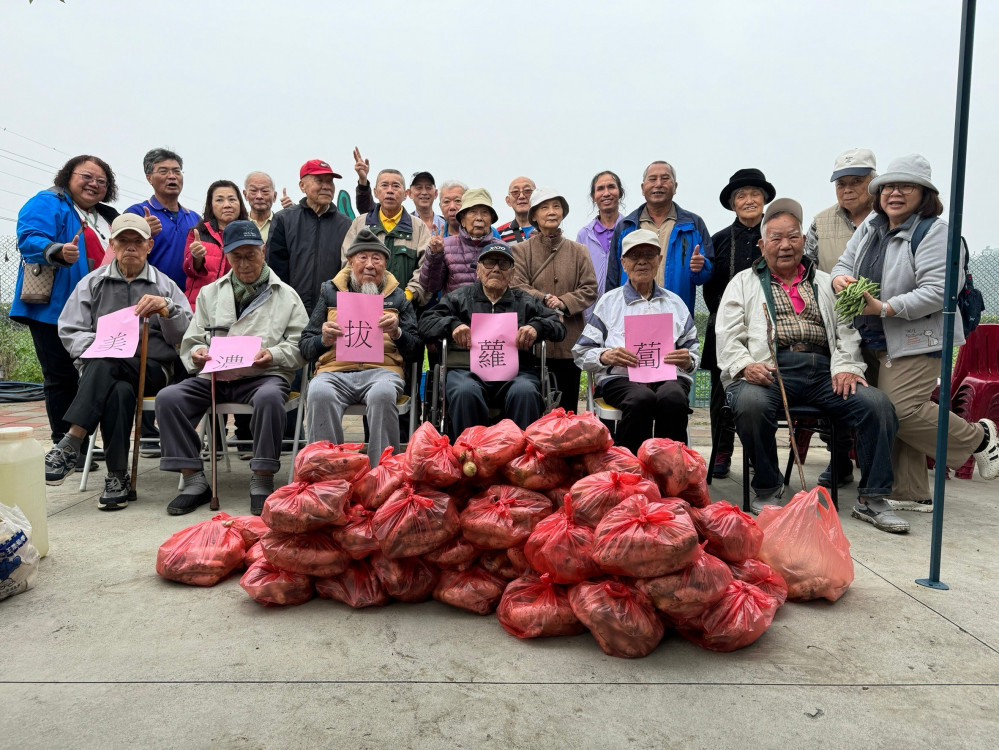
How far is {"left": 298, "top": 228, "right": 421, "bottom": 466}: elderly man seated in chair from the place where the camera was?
14.6 feet

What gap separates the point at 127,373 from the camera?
470cm

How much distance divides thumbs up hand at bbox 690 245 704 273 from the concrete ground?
278cm

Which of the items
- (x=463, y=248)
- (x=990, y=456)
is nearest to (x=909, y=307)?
(x=990, y=456)

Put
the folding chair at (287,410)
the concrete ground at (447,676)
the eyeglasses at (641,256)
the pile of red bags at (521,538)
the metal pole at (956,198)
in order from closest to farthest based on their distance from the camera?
the concrete ground at (447,676) → the pile of red bags at (521,538) → the metal pole at (956,198) → the folding chair at (287,410) → the eyeglasses at (641,256)

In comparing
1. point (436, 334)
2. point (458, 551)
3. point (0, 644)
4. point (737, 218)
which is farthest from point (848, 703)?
point (737, 218)

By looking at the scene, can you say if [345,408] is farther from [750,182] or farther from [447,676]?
[750,182]

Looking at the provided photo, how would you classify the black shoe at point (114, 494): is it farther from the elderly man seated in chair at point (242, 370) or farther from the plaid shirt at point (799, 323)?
the plaid shirt at point (799, 323)

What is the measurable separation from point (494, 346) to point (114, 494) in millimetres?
2606

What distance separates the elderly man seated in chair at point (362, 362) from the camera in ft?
14.6

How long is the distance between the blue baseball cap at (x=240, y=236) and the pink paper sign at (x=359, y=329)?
28.4 inches

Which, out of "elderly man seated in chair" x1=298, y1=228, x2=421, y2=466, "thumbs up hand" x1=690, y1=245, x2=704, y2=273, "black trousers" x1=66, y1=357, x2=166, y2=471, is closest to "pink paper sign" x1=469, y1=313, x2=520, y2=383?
"elderly man seated in chair" x1=298, y1=228, x2=421, y2=466

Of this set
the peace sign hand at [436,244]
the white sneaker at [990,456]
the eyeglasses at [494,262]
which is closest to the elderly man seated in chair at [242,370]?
the peace sign hand at [436,244]

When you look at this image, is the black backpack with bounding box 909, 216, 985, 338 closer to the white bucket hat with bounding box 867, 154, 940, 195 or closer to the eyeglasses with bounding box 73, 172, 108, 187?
the white bucket hat with bounding box 867, 154, 940, 195

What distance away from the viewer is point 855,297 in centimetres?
438
